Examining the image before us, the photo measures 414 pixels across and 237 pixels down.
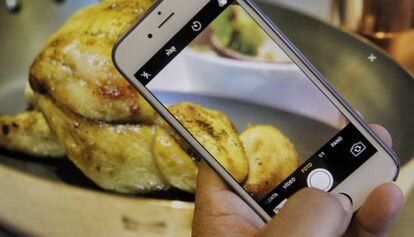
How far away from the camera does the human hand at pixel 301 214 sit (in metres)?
0.41

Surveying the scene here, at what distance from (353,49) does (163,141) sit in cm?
31

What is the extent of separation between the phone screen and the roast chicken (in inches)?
0.7

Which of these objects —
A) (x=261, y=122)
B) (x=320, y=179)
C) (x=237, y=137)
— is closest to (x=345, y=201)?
(x=320, y=179)

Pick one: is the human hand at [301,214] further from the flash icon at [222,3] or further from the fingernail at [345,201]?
the flash icon at [222,3]

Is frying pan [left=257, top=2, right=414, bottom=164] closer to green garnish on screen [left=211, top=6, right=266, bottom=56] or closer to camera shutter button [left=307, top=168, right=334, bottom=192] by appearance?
green garnish on screen [left=211, top=6, right=266, bottom=56]

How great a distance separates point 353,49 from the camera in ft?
2.68

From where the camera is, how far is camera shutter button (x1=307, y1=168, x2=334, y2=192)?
0.49m

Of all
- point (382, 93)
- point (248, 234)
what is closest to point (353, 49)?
point (382, 93)

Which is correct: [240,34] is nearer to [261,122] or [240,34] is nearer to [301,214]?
[261,122]

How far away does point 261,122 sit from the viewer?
2.45 ft

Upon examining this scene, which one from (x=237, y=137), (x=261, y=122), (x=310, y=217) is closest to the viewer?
(x=310, y=217)

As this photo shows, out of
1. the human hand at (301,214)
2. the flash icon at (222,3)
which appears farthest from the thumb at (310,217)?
the flash icon at (222,3)

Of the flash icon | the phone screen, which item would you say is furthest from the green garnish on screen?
the flash icon

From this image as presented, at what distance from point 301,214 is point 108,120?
0.31m
